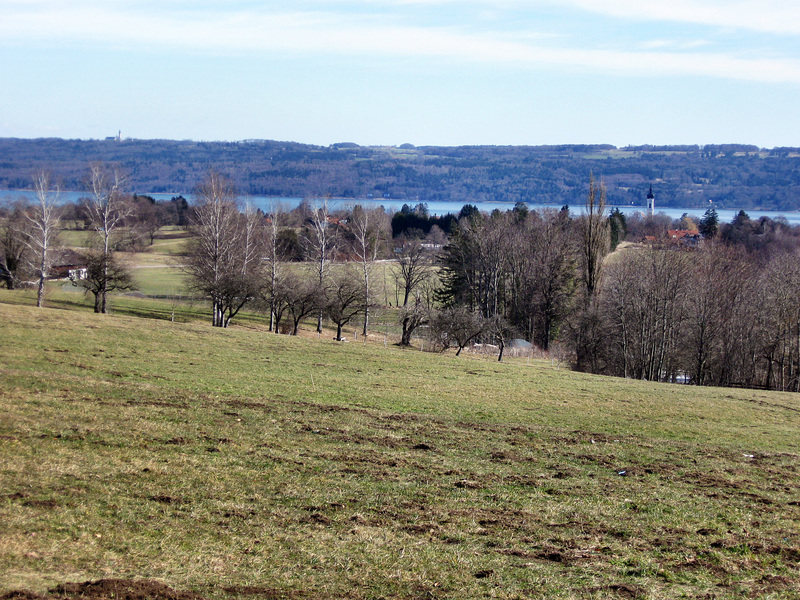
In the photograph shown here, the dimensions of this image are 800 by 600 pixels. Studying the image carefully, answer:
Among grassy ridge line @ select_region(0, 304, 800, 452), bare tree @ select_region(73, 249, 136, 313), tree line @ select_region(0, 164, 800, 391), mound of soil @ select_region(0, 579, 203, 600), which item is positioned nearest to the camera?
mound of soil @ select_region(0, 579, 203, 600)

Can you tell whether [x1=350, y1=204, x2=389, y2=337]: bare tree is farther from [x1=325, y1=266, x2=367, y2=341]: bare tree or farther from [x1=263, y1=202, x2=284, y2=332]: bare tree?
[x1=263, y1=202, x2=284, y2=332]: bare tree

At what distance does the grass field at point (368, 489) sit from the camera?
335 inches

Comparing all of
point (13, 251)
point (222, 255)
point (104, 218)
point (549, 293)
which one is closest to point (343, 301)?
point (222, 255)

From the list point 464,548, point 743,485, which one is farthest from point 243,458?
point 743,485

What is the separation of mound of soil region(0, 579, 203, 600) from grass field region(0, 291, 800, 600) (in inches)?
9.3

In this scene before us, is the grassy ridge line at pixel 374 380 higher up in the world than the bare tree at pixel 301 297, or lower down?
lower down

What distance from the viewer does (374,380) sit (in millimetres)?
26531

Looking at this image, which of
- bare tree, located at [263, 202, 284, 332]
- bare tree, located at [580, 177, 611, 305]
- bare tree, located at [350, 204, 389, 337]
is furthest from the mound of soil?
bare tree, located at [580, 177, 611, 305]

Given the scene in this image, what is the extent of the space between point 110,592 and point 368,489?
18.9ft

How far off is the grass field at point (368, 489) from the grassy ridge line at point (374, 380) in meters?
0.22

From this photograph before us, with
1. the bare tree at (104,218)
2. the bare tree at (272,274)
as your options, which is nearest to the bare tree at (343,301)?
the bare tree at (272,274)

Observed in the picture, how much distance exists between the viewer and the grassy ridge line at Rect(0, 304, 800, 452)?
21484 mm

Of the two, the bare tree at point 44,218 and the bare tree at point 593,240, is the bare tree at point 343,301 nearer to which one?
the bare tree at point 44,218

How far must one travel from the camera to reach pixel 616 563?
9.40m
